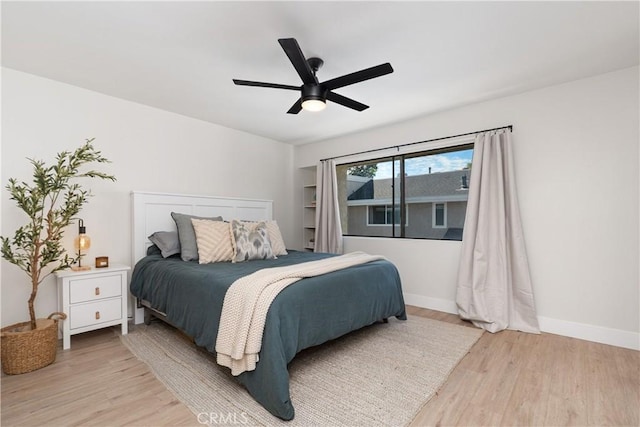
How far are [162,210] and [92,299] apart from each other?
45.0 inches

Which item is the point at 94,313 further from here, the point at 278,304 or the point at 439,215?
the point at 439,215

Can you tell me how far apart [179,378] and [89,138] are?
2.51 m

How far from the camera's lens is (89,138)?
10.1 ft

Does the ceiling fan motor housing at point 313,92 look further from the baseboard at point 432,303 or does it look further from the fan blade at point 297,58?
the baseboard at point 432,303

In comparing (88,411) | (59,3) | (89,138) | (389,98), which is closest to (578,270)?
(389,98)

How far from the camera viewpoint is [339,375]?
7.04ft

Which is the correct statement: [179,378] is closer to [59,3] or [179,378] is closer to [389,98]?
[59,3]

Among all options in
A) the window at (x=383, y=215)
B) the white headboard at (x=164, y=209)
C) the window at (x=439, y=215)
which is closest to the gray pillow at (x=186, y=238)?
the white headboard at (x=164, y=209)

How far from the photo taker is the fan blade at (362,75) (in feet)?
6.43

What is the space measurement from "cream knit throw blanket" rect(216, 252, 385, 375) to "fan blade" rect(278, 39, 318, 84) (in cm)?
139

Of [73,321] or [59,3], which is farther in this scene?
[73,321]

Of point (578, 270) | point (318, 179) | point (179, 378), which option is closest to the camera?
point (179, 378)

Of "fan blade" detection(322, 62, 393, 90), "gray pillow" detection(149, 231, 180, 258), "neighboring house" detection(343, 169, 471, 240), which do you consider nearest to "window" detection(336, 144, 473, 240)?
"neighboring house" detection(343, 169, 471, 240)

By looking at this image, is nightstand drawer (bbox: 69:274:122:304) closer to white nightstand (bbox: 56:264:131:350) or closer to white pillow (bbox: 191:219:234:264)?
white nightstand (bbox: 56:264:131:350)
